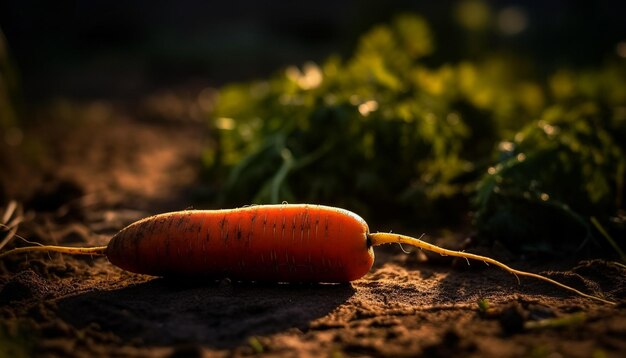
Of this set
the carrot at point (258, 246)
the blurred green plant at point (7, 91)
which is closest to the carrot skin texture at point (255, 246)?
the carrot at point (258, 246)

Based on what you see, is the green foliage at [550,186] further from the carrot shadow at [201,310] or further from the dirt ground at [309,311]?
the carrot shadow at [201,310]

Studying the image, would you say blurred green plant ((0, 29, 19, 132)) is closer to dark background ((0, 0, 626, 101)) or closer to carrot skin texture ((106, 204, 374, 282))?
dark background ((0, 0, 626, 101))

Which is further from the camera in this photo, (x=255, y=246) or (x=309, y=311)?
(x=255, y=246)

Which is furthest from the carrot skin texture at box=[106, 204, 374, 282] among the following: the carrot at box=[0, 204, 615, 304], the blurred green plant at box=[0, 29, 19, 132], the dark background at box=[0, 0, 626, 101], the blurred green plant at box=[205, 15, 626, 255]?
the dark background at box=[0, 0, 626, 101]

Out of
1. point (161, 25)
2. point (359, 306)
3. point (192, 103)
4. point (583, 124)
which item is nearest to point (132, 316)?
point (359, 306)

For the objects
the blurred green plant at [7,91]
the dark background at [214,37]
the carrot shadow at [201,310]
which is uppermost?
the dark background at [214,37]

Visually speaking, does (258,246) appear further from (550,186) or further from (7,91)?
(7,91)

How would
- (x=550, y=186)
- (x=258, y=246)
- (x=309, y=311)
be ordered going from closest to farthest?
→ (x=309, y=311) → (x=258, y=246) → (x=550, y=186)

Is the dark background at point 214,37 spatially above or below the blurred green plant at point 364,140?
above

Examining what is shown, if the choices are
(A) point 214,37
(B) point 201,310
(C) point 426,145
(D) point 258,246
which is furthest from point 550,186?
(A) point 214,37
